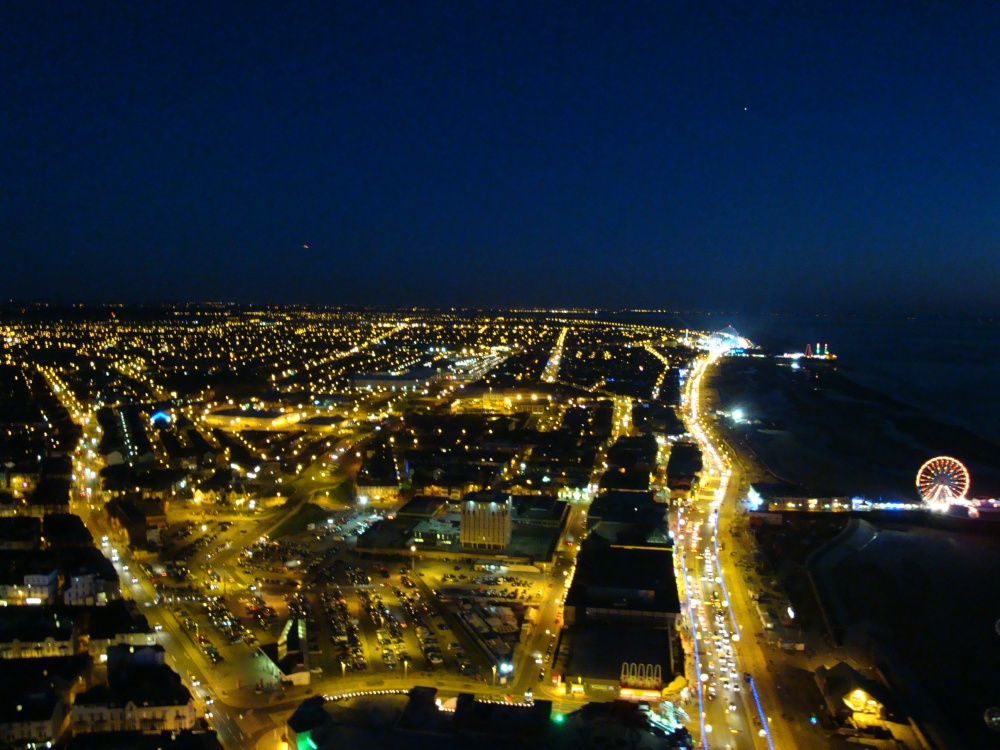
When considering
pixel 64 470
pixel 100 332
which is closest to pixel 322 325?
pixel 100 332

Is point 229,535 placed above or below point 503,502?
below

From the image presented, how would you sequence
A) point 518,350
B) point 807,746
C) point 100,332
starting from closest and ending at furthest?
point 807,746, point 518,350, point 100,332

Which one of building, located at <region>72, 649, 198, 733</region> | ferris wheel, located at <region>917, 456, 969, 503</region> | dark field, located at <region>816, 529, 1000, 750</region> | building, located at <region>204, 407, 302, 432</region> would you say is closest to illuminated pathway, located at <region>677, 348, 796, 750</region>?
dark field, located at <region>816, 529, 1000, 750</region>

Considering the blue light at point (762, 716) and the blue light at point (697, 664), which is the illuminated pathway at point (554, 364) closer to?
the blue light at point (697, 664)

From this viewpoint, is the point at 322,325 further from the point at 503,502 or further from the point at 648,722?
the point at 648,722

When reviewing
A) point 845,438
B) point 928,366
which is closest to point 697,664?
point 845,438
